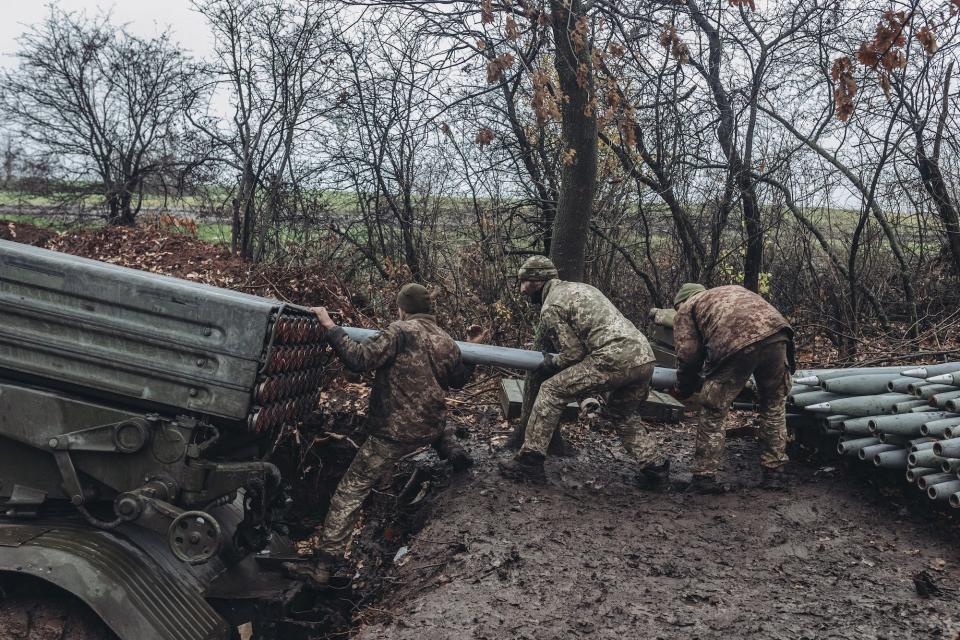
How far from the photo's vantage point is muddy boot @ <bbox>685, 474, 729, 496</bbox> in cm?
622

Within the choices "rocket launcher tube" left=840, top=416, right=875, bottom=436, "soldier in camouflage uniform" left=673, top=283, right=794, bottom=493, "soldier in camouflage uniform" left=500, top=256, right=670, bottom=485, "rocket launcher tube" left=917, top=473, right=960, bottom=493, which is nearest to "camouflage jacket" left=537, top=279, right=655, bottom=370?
"soldier in camouflage uniform" left=500, top=256, right=670, bottom=485

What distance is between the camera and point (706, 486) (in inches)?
245

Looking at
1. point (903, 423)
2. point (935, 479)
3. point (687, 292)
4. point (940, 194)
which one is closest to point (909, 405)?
point (903, 423)

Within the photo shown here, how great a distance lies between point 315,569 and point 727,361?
369 centimetres

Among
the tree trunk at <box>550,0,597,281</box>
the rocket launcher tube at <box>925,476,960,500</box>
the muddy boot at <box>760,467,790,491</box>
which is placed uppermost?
the tree trunk at <box>550,0,597,281</box>

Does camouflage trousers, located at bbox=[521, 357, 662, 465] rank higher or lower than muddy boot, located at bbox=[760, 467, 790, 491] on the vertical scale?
higher

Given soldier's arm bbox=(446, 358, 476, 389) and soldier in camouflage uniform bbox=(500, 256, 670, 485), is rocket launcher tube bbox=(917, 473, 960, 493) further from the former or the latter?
soldier's arm bbox=(446, 358, 476, 389)

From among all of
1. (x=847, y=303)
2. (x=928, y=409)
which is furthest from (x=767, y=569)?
(x=847, y=303)

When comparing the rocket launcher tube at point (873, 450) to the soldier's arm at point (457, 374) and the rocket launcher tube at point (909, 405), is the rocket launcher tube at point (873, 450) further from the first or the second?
the soldier's arm at point (457, 374)

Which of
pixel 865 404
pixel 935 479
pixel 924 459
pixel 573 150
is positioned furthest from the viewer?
pixel 573 150

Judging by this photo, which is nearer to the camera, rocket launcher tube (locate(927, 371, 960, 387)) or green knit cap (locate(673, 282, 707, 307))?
rocket launcher tube (locate(927, 371, 960, 387))

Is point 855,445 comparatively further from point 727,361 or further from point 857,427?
point 727,361

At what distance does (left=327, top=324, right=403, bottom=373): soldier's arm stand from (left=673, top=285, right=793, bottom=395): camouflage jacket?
8.34 feet

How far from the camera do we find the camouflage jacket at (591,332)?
20.1 ft
